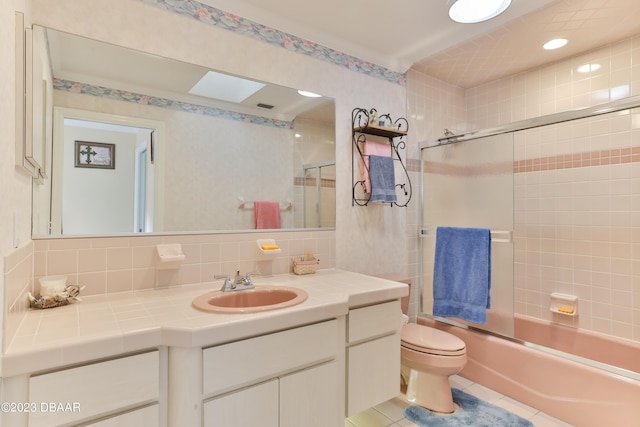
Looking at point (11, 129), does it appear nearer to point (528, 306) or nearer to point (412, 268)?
point (412, 268)

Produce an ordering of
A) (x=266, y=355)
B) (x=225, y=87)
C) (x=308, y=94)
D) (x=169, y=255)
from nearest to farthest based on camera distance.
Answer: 1. (x=266, y=355)
2. (x=169, y=255)
3. (x=225, y=87)
4. (x=308, y=94)

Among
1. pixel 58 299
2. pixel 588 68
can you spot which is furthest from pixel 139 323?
pixel 588 68

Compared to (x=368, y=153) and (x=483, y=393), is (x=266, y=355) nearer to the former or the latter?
(x=368, y=153)

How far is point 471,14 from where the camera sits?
168 centimetres

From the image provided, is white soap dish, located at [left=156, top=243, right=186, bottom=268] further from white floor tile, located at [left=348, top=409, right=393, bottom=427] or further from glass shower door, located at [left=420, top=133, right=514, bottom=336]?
glass shower door, located at [left=420, top=133, right=514, bottom=336]

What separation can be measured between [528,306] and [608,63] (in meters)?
1.89

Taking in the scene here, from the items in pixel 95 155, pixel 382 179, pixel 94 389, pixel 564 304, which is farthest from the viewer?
pixel 564 304

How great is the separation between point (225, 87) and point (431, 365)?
1975mm

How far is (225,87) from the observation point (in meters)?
1.82

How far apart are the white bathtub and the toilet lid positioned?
399 millimetres

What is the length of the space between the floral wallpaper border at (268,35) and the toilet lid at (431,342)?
1.84 m

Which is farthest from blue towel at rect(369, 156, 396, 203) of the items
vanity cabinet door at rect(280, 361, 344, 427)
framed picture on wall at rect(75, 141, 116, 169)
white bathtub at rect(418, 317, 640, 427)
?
framed picture on wall at rect(75, 141, 116, 169)

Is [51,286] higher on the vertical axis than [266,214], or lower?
lower

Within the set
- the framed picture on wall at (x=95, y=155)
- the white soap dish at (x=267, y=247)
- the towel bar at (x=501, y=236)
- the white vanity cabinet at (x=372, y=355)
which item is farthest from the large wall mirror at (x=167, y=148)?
the towel bar at (x=501, y=236)
